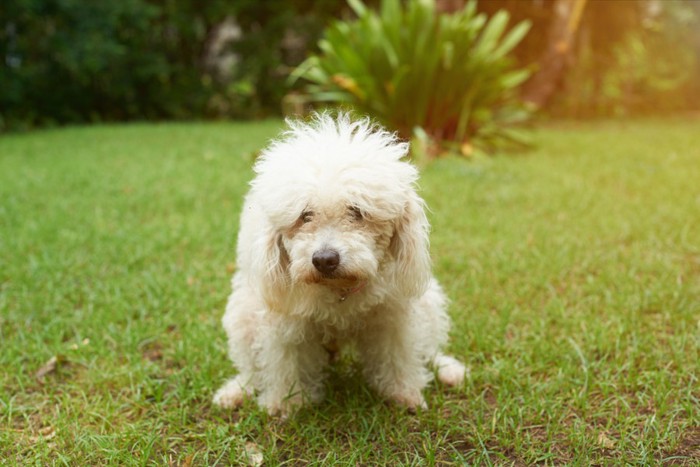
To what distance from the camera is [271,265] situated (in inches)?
90.4

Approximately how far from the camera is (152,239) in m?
4.72

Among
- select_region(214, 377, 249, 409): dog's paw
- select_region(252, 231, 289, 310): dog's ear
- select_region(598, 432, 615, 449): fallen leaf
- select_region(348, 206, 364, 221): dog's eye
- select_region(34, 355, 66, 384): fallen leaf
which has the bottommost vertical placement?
select_region(34, 355, 66, 384): fallen leaf

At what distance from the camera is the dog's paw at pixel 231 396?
8.70 feet

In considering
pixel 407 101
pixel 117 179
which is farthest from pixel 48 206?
pixel 407 101

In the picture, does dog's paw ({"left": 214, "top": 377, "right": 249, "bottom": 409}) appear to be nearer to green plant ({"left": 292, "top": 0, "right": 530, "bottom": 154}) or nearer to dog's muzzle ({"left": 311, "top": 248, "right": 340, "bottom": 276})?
dog's muzzle ({"left": 311, "top": 248, "right": 340, "bottom": 276})

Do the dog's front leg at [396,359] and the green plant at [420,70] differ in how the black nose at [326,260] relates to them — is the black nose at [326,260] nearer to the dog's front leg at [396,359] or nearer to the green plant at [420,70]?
the dog's front leg at [396,359]

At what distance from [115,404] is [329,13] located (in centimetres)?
1348

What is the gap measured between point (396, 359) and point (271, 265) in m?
0.71

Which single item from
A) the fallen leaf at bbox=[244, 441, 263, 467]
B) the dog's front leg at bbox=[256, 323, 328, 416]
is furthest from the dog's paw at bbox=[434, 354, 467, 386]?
the fallen leaf at bbox=[244, 441, 263, 467]

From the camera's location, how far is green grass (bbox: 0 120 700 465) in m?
2.37

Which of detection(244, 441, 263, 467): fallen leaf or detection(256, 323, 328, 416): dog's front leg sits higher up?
detection(256, 323, 328, 416): dog's front leg

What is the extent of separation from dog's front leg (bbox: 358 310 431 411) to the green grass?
99mm

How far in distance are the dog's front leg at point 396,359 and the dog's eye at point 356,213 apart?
1.73ft

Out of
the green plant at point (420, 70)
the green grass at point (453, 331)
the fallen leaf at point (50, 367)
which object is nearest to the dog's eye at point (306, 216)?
the green grass at point (453, 331)
